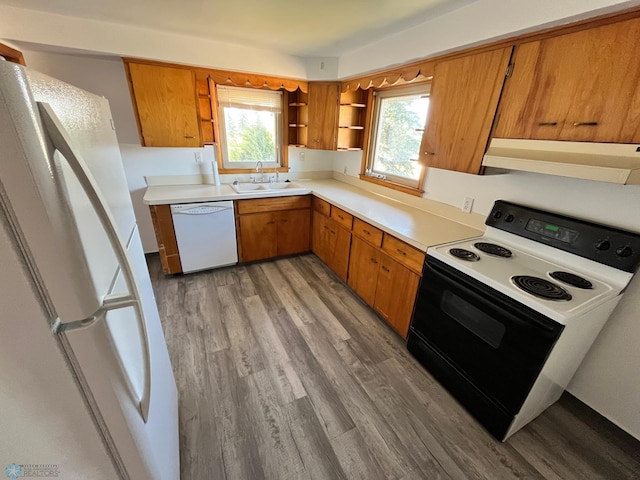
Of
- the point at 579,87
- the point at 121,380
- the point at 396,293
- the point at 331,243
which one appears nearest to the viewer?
the point at 121,380

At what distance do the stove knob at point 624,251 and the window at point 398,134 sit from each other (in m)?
1.37

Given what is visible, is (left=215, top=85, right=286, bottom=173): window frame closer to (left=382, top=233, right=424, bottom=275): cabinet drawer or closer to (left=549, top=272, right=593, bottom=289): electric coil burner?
(left=382, top=233, right=424, bottom=275): cabinet drawer

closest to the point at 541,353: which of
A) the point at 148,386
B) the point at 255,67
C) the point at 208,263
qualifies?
the point at 148,386

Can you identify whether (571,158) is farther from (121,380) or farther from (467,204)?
(121,380)

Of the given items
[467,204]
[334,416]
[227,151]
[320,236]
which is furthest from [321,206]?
[334,416]

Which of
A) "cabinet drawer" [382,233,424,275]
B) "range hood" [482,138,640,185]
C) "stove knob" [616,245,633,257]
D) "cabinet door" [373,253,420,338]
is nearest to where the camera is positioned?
"range hood" [482,138,640,185]

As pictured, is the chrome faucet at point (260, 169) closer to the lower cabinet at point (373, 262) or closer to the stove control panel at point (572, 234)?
the lower cabinet at point (373, 262)

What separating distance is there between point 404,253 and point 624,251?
1095 millimetres

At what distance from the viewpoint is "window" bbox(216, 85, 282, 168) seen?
9.92ft

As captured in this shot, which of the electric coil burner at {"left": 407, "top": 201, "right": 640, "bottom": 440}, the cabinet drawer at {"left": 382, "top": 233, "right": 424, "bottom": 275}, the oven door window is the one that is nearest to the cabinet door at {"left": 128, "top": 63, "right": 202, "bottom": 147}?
the cabinet drawer at {"left": 382, "top": 233, "right": 424, "bottom": 275}

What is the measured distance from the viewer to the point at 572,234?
1.50 metres

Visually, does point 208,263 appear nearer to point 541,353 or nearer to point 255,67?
point 255,67

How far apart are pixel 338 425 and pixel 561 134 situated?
1.93 m

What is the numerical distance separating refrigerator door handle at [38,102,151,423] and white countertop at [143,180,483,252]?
62.4 inches
